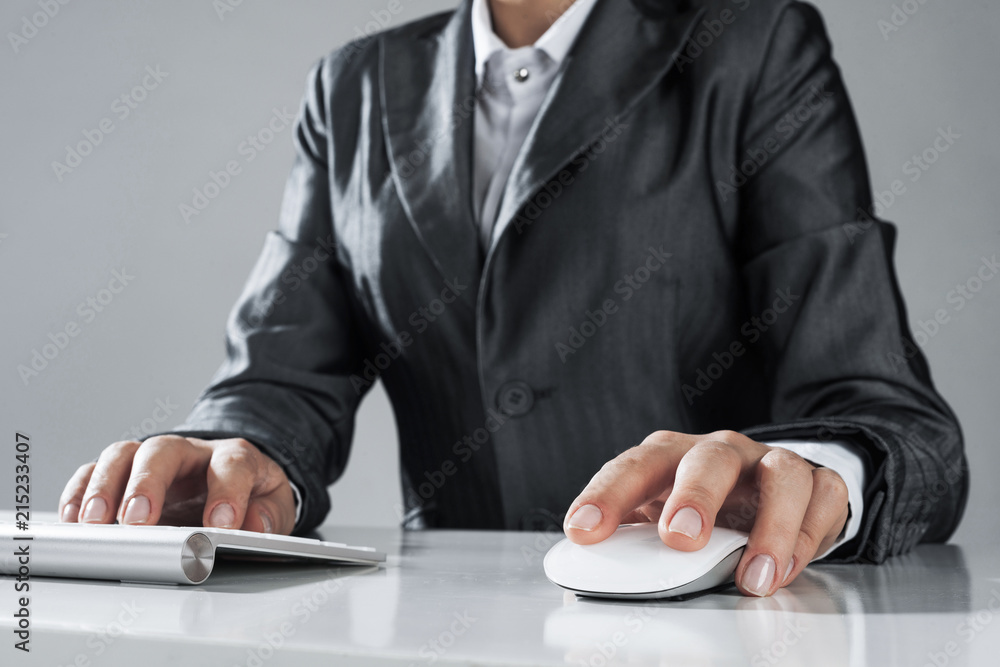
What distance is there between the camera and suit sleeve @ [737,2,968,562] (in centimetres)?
64

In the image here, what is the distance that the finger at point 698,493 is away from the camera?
0.42 m

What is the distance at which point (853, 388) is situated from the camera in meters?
0.78

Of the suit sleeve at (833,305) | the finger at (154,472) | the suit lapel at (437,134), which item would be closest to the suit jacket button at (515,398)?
the suit lapel at (437,134)

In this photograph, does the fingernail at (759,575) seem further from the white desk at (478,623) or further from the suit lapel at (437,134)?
the suit lapel at (437,134)

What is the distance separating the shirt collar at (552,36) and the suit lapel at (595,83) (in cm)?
2

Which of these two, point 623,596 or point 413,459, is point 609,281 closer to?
point 413,459

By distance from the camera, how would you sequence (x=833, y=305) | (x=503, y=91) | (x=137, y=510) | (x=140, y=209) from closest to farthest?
(x=137, y=510), (x=833, y=305), (x=503, y=91), (x=140, y=209)

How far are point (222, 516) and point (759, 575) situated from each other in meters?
0.38

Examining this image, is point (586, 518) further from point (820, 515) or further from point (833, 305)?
point (833, 305)

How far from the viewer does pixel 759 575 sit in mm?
429

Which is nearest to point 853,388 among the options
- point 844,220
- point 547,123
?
point 844,220

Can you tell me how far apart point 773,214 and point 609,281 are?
0.19 metres

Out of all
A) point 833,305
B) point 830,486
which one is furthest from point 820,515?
point 833,305

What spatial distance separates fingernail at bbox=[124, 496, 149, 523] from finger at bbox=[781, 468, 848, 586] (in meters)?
0.42
